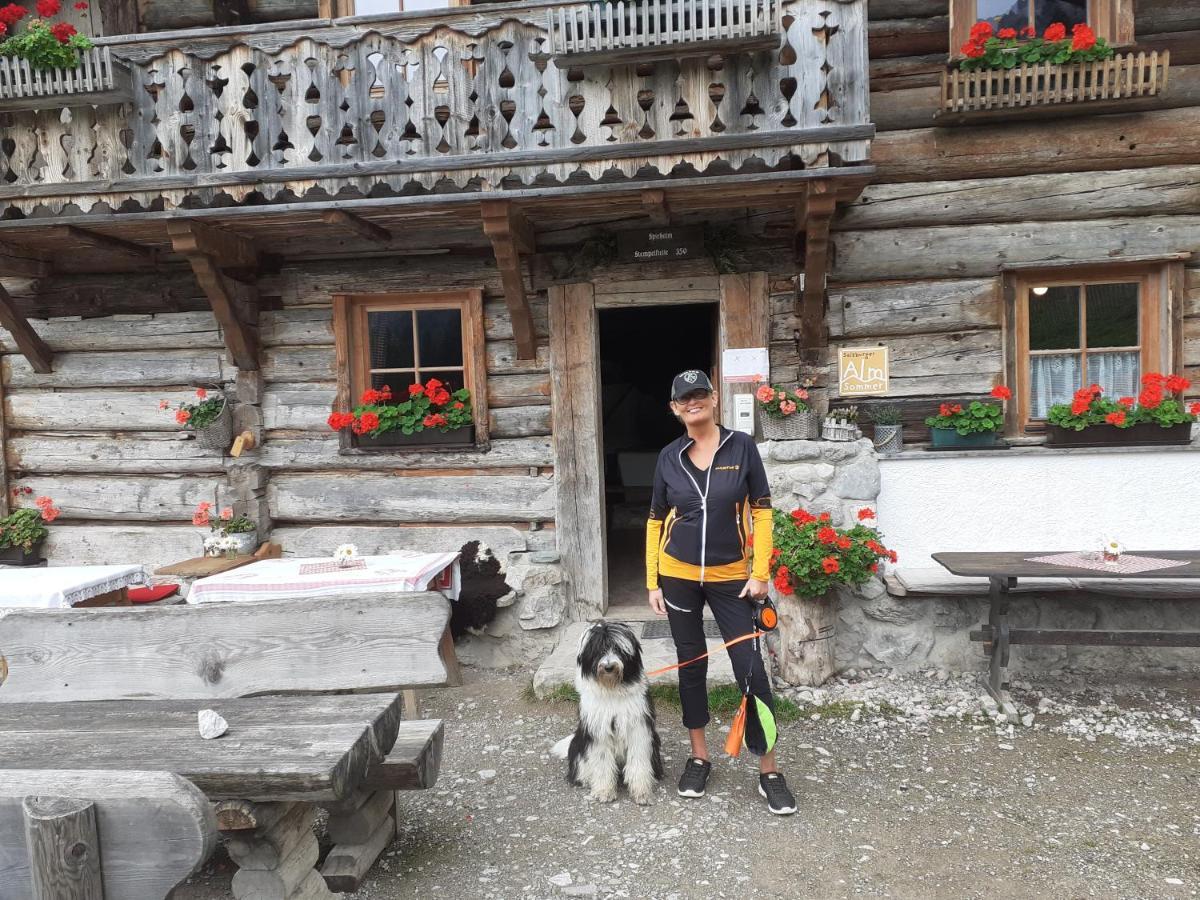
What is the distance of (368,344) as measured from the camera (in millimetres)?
6824

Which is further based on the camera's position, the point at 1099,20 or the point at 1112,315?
the point at 1112,315

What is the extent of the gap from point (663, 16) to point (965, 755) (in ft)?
16.8

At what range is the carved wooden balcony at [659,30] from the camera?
4973 millimetres

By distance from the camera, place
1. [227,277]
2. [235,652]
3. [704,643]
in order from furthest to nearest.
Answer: [227,277]
[704,643]
[235,652]

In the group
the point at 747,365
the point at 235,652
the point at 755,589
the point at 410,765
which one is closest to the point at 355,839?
the point at 410,765

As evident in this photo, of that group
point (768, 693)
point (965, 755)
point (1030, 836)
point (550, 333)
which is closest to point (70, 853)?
point (768, 693)

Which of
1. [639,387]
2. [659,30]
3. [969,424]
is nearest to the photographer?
[659,30]

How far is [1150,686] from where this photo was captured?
5.45m

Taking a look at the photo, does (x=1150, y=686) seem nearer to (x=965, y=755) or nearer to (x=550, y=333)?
(x=965, y=755)

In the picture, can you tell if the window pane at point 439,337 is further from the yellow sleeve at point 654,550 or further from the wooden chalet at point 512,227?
the yellow sleeve at point 654,550

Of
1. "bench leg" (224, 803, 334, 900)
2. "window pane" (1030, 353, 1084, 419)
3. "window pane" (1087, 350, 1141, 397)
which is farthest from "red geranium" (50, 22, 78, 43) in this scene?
"window pane" (1087, 350, 1141, 397)

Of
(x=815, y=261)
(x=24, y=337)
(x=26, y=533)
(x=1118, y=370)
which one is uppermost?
(x=815, y=261)

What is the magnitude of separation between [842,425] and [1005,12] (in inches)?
135

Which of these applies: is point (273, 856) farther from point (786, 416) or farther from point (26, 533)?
point (26, 533)
